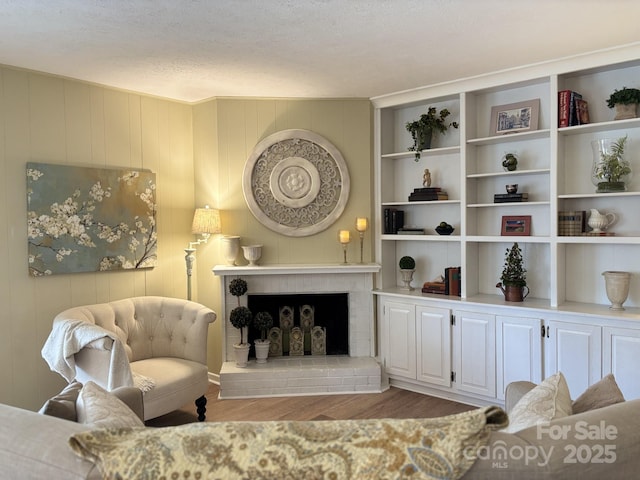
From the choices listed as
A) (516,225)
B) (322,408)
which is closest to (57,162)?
(322,408)

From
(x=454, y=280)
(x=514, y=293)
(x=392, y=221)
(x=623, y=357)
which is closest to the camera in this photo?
(x=623, y=357)

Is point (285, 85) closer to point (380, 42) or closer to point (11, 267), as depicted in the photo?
point (380, 42)

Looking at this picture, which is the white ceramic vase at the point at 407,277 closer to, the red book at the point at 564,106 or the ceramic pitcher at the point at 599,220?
the ceramic pitcher at the point at 599,220

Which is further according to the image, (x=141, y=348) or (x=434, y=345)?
(x=434, y=345)

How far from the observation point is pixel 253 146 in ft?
14.5

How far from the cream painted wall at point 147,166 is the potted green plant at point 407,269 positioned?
0.38 m

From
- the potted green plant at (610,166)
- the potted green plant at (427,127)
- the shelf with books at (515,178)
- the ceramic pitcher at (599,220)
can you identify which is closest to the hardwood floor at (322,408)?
the shelf with books at (515,178)

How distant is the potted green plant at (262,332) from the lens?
422 centimetres

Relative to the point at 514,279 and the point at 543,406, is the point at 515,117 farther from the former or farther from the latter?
the point at 543,406

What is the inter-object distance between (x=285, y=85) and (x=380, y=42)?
1.12m

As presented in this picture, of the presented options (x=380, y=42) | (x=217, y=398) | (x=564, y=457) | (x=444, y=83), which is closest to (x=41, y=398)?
(x=217, y=398)

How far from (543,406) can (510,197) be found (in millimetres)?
2596

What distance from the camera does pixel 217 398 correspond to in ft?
13.5

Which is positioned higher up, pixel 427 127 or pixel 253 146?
pixel 427 127
